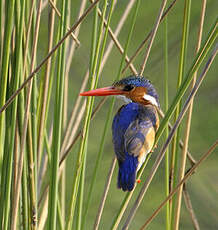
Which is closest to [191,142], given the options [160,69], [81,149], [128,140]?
[160,69]

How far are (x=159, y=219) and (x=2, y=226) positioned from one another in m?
2.32

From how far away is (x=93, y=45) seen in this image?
5.01 feet

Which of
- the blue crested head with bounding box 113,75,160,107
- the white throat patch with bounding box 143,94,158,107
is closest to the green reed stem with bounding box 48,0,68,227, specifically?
the blue crested head with bounding box 113,75,160,107

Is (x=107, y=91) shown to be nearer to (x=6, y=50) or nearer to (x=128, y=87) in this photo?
(x=128, y=87)

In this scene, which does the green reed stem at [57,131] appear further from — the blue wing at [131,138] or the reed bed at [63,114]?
the blue wing at [131,138]

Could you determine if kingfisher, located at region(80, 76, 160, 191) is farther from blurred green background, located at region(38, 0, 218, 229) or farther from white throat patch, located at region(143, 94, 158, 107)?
blurred green background, located at region(38, 0, 218, 229)

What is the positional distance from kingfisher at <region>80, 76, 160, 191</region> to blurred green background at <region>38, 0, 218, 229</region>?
1.58 m

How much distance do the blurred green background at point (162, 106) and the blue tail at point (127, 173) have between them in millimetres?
1802

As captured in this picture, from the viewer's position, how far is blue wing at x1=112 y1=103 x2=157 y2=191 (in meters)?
1.71

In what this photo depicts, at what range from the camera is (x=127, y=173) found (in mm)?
1692

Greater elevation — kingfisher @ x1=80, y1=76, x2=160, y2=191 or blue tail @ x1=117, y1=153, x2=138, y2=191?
kingfisher @ x1=80, y1=76, x2=160, y2=191

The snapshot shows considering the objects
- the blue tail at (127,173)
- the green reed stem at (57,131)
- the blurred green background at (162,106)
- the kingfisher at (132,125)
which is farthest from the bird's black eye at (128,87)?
the blurred green background at (162,106)

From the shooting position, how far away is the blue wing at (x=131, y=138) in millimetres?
1712

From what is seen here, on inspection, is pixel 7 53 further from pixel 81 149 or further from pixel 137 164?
pixel 137 164
